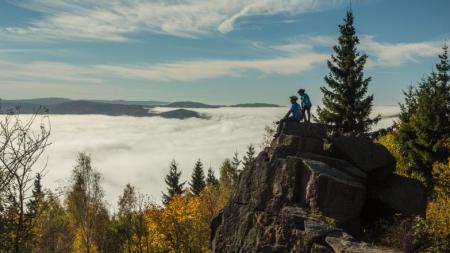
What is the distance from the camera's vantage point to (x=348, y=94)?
147 feet

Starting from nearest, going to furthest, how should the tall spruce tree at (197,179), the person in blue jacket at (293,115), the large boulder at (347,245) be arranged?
the large boulder at (347,245) → the person in blue jacket at (293,115) → the tall spruce tree at (197,179)

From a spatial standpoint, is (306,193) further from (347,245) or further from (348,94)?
(348,94)

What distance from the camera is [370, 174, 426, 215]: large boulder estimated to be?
25953 millimetres

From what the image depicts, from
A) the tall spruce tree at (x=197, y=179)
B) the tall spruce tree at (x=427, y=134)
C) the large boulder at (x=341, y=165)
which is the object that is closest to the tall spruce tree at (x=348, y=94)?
the tall spruce tree at (x=427, y=134)

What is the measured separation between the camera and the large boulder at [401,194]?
85.1 ft

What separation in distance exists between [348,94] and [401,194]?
19.8m

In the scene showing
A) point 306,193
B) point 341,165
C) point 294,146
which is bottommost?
point 306,193

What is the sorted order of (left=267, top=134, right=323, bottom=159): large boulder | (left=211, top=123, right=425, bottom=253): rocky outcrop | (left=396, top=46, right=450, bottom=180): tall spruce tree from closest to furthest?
(left=211, top=123, right=425, bottom=253): rocky outcrop < (left=267, top=134, right=323, bottom=159): large boulder < (left=396, top=46, right=450, bottom=180): tall spruce tree

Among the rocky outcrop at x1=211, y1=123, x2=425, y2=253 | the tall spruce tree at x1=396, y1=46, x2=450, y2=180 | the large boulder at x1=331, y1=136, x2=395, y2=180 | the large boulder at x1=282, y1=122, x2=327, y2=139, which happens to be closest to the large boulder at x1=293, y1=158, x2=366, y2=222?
the rocky outcrop at x1=211, y1=123, x2=425, y2=253

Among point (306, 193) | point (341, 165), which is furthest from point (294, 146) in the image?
point (306, 193)

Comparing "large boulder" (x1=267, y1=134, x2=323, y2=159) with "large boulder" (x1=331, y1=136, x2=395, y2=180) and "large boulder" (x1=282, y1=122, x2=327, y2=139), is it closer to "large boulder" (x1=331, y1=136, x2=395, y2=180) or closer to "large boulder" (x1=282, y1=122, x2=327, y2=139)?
"large boulder" (x1=282, y1=122, x2=327, y2=139)

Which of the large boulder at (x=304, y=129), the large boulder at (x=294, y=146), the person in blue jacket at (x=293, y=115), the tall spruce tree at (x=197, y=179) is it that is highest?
the person in blue jacket at (x=293, y=115)

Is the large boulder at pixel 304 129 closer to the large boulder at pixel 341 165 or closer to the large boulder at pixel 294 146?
the large boulder at pixel 294 146

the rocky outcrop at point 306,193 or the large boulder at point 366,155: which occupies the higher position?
the large boulder at point 366,155
